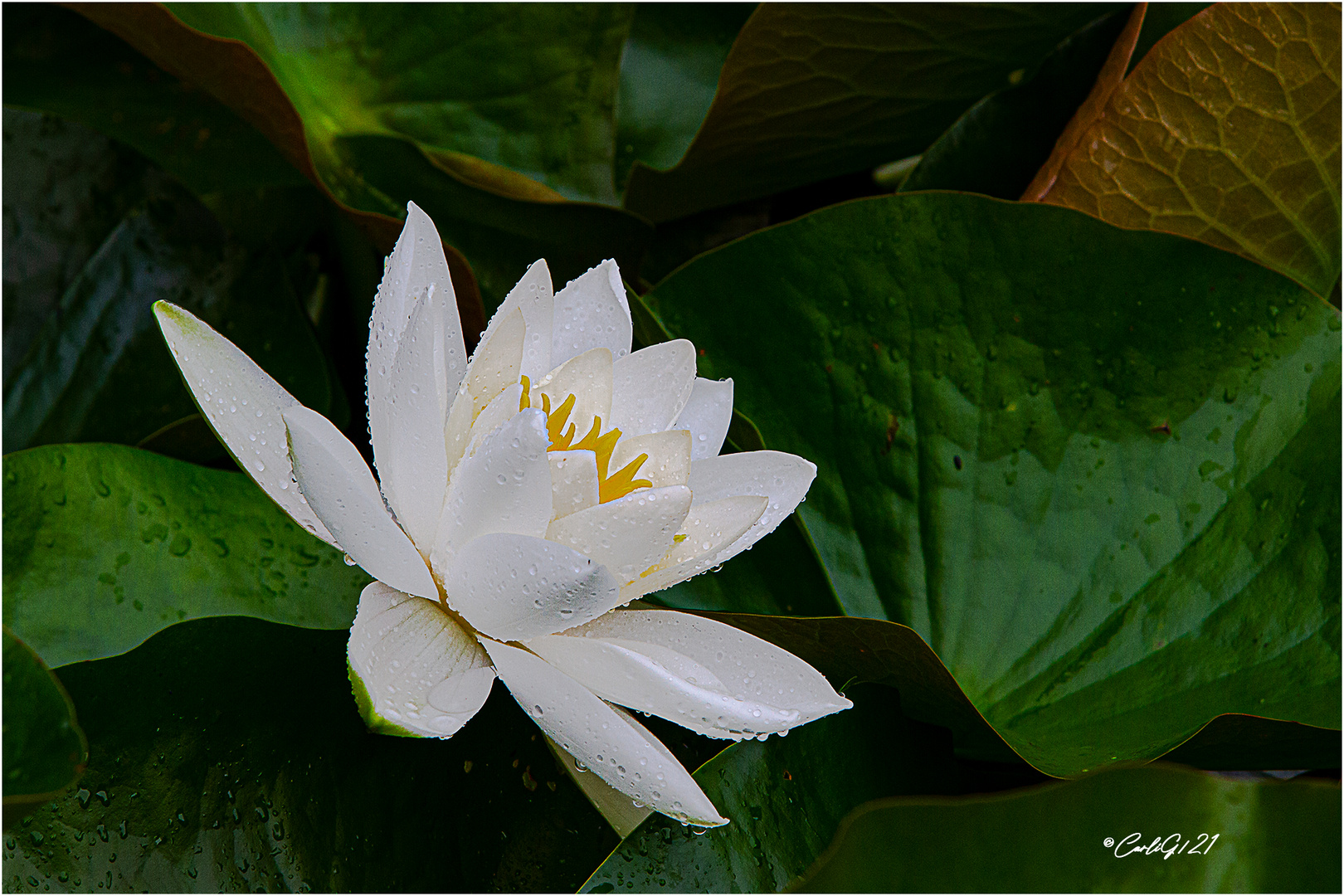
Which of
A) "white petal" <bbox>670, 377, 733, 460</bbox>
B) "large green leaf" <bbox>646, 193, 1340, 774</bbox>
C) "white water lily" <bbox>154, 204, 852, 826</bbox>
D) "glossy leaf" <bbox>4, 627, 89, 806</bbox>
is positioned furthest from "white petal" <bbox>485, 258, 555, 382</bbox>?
"glossy leaf" <bbox>4, 627, 89, 806</bbox>

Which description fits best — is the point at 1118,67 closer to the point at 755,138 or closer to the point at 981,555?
the point at 755,138

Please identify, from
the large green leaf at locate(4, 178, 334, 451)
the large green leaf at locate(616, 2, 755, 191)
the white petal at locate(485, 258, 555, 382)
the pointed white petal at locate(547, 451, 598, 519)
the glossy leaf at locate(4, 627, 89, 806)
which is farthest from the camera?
the large green leaf at locate(616, 2, 755, 191)

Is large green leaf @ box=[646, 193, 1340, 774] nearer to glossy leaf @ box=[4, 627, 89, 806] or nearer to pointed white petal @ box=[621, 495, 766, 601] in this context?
pointed white petal @ box=[621, 495, 766, 601]

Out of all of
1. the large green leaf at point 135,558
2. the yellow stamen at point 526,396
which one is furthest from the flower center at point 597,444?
the large green leaf at point 135,558

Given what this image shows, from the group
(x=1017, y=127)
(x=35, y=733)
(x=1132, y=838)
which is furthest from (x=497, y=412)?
(x=1017, y=127)

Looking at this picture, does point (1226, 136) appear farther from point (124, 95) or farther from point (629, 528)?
point (124, 95)
